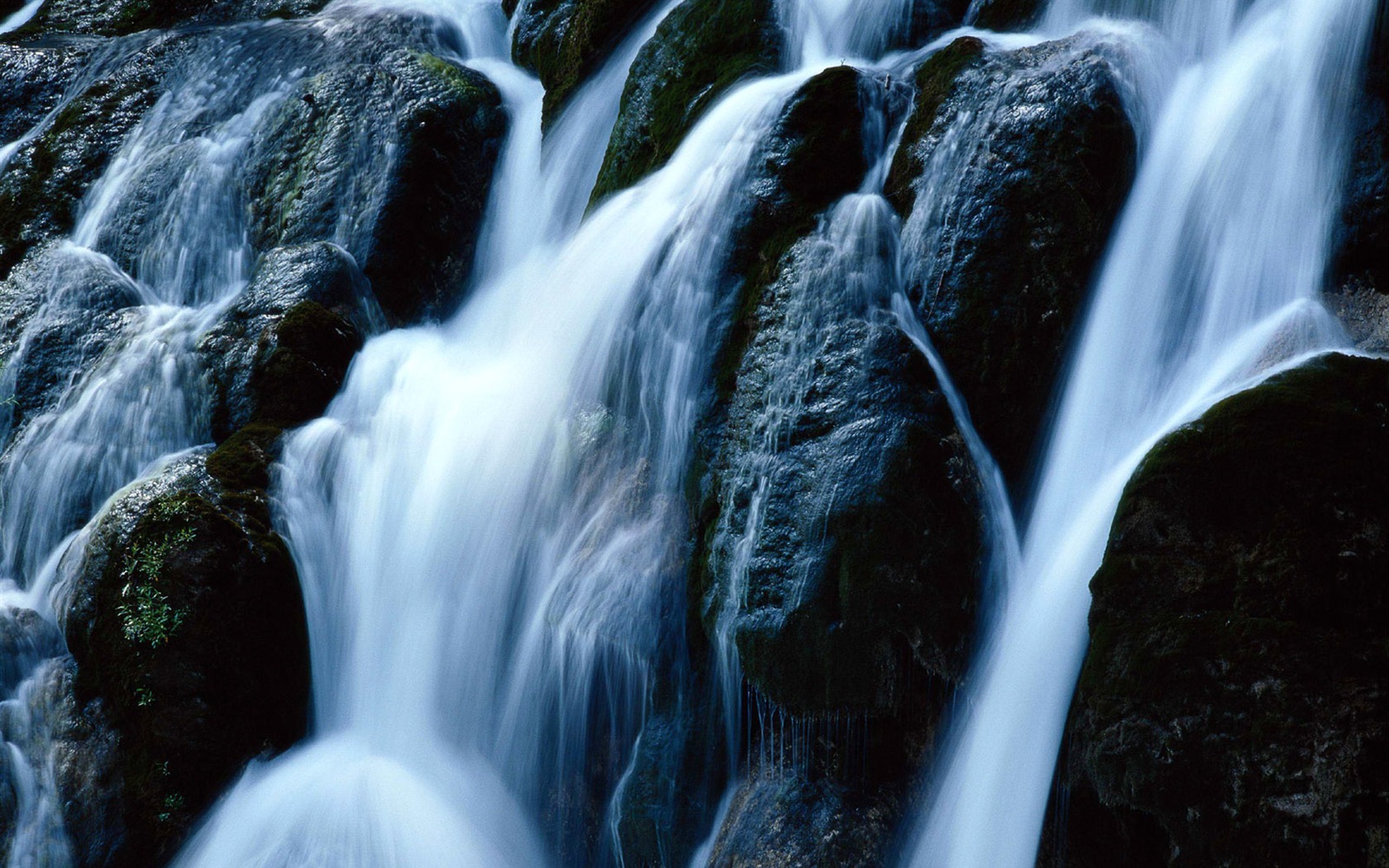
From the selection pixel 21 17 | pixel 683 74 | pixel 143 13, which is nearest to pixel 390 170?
pixel 683 74

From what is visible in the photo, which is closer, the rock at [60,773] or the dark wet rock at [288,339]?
the rock at [60,773]

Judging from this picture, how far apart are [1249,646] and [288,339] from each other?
575cm

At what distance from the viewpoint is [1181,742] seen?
3469 millimetres

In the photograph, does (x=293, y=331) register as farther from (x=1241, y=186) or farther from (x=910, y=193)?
(x=1241, y=186)

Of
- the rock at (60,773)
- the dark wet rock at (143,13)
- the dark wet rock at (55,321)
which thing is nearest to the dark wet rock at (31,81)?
A: the dark wet rock at (143,13)

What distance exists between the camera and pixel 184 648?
18.2 feet

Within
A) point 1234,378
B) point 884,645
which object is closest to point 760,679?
point 884,645

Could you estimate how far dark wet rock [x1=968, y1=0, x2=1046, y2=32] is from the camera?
632 cm

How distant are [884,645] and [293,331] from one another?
4.55 metres

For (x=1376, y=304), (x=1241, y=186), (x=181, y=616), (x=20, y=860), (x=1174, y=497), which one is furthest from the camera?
(x=181, y=616)

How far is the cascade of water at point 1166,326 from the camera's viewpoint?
13.6ft

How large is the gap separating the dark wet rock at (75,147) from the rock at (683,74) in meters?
5.04

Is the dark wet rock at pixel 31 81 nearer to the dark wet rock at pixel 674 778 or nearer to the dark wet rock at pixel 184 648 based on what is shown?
the dark wet rock at pixel 184 648

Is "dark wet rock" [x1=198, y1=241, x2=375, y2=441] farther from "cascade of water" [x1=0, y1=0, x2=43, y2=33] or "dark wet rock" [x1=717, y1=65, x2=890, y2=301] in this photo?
"cascade of water" [x1=0, y1=0, x2=43, y2=33]
